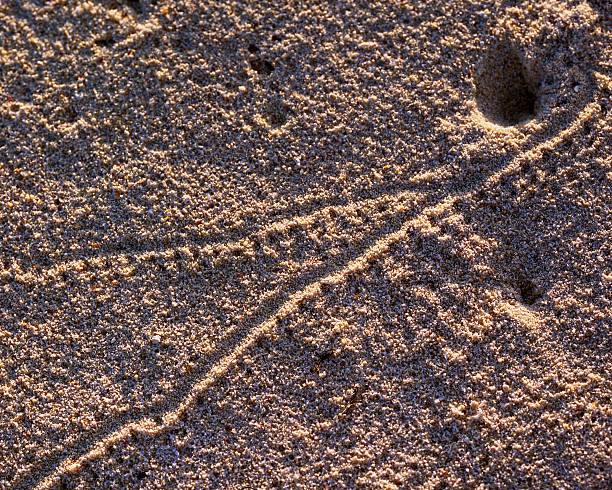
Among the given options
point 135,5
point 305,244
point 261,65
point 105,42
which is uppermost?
point 135,5

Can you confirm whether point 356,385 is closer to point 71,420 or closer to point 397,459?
point 397,459

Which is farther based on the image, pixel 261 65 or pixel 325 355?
pixel 261 65

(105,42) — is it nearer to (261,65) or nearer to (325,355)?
(261,65)

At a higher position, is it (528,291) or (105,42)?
(105,42)

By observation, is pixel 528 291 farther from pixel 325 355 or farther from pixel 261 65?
pixel 261 65

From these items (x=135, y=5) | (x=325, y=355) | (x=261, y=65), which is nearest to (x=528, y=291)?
(x=325, y=355)

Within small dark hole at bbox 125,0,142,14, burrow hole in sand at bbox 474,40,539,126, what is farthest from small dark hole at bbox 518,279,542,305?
small dark hole at bbox 125,0,142,14

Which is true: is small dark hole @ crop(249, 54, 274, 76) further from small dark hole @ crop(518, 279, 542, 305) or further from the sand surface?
small dark hole @ crop(518, 279, 542, 305)

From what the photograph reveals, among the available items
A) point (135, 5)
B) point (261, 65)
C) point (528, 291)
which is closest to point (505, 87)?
point (528, 291)
